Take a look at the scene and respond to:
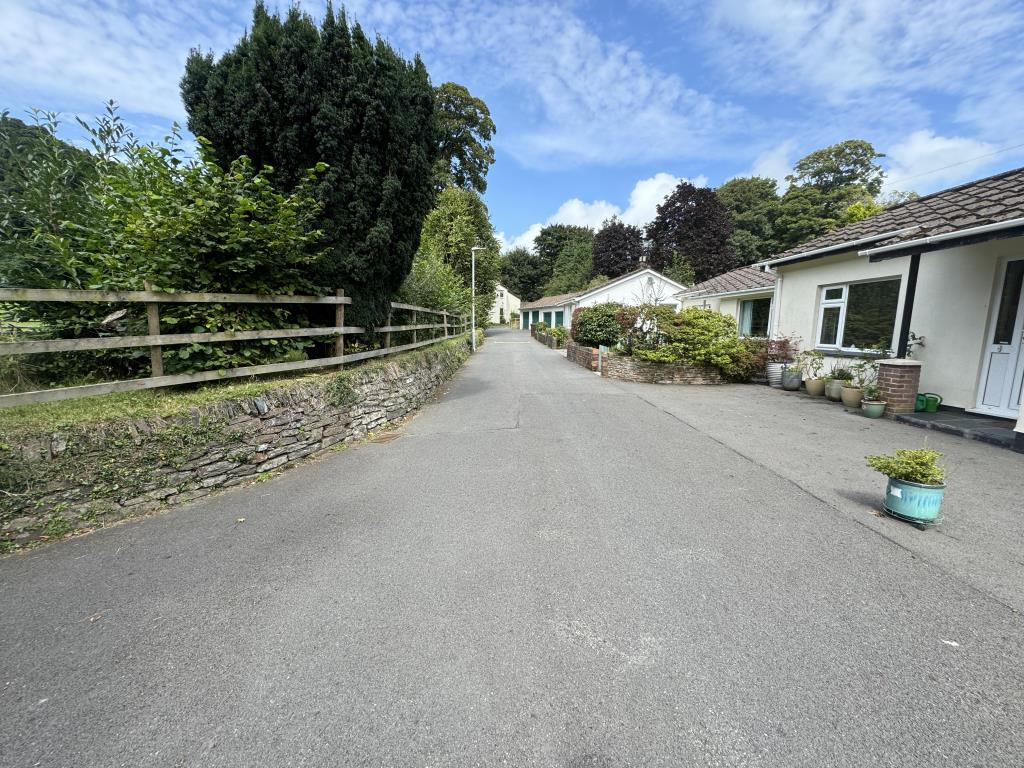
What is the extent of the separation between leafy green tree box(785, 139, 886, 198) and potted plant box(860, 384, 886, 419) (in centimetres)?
4151

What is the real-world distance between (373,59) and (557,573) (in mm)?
6838

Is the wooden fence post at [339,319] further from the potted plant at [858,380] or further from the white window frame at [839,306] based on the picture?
the white window frame at [839,306]

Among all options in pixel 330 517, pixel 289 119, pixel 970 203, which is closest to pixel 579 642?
pixel 330 517

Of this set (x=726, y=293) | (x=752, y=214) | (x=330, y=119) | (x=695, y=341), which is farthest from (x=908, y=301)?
(x=752, y=214)

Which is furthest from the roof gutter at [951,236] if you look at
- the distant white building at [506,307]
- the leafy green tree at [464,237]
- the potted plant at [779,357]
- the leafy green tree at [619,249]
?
the distant white building at [506,307]

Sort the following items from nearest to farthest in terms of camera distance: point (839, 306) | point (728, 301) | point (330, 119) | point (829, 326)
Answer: point (330, 119)
point (839, 306)
point (829, 326)
point (728, 301)

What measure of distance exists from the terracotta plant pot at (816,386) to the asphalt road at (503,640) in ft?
21.6

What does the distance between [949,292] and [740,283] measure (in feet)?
27.7

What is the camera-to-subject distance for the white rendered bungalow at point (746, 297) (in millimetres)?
13727

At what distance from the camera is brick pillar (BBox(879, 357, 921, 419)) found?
7.14 meters

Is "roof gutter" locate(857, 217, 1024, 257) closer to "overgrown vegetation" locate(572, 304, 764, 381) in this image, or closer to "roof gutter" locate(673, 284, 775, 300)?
"overgrown vegetation" locate(572, 304, 764, 381)

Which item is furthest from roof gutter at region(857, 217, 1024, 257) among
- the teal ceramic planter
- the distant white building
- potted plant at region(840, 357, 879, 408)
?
the distant white building

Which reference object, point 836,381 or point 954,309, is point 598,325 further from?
point 954,309

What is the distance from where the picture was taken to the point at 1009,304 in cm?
640
